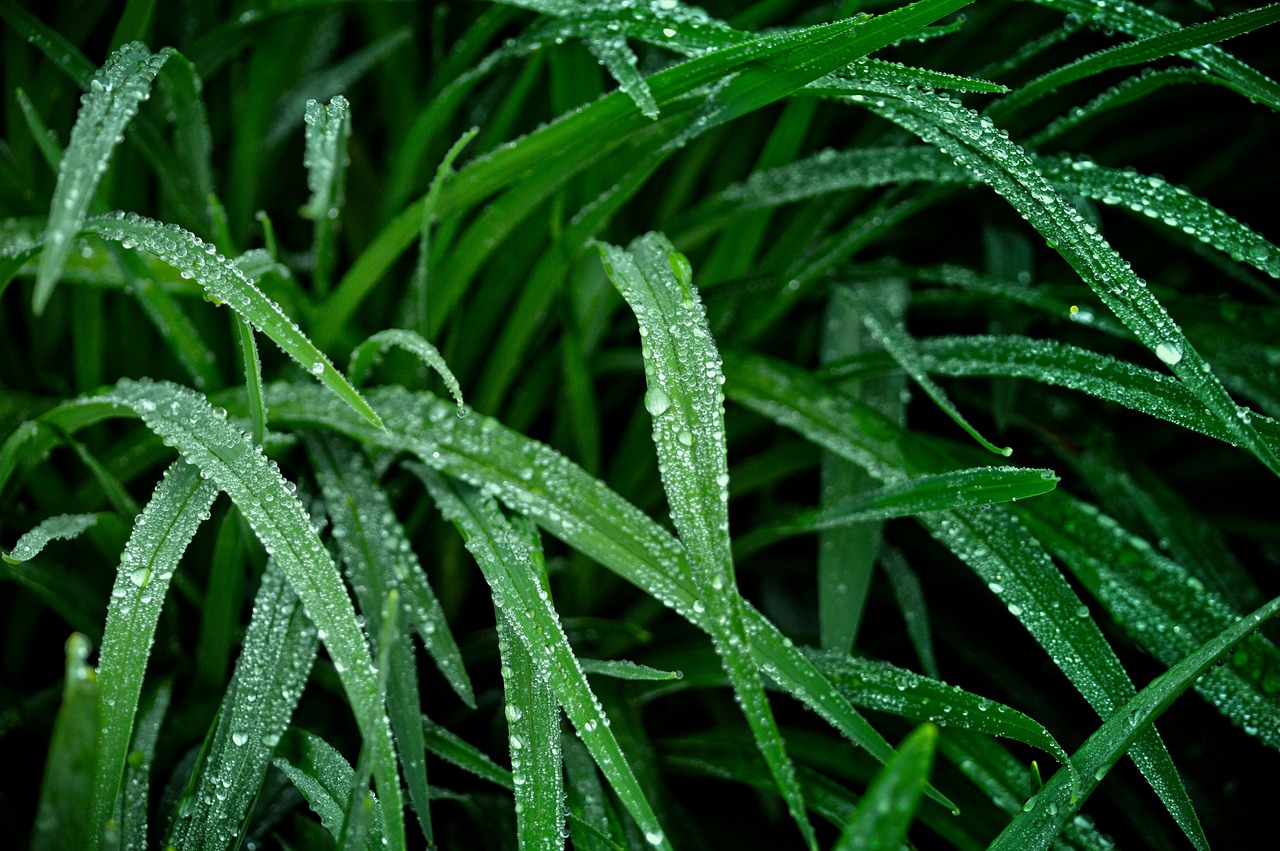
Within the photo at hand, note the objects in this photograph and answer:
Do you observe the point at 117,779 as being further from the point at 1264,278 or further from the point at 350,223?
the point at 1264,278

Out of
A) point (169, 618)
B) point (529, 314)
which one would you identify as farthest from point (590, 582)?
point (169, 618)

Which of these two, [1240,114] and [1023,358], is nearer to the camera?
[1023,358]

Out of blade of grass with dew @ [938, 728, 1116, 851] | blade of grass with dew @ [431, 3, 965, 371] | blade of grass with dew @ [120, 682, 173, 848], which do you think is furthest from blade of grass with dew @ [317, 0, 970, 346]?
blade of grass with dew @ [938, 728, 1116, 851]

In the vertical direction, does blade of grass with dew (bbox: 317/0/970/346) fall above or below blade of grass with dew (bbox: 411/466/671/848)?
above

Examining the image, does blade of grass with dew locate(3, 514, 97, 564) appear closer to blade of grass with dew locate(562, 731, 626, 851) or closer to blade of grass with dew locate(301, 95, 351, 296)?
blade of grass with dew locate(301, 95, 351, 296)

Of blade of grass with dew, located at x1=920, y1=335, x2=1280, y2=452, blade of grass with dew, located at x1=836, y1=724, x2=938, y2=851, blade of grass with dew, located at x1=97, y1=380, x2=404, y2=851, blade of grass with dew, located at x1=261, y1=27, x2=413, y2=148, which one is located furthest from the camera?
blade of grass with dew, located at x1=261, y1=27, x2=413, y2=148

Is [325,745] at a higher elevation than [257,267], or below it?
below

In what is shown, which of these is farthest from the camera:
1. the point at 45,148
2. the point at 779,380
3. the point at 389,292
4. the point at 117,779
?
the point at 389,292

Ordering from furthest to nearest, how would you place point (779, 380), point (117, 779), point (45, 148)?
point (779, 380)
point (45, 148)
point (117, 779)
